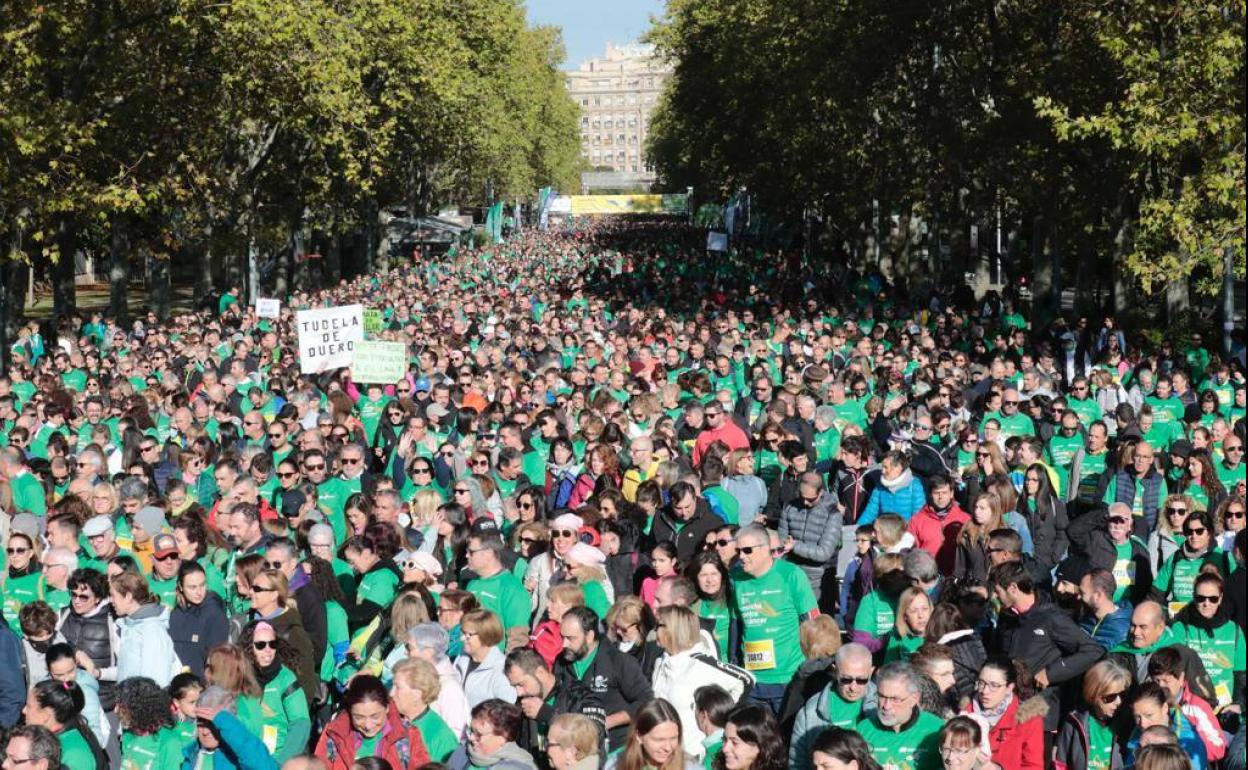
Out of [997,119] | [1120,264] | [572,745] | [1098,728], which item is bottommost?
[1098,728]

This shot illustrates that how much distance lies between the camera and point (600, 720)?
23.8 feet

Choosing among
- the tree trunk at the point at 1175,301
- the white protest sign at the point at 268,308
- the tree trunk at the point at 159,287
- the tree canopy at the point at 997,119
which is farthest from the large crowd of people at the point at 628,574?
the tree trunk at the point at 159,287

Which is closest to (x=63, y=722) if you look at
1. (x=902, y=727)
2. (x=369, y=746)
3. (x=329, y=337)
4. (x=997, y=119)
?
(x=369, y=746)

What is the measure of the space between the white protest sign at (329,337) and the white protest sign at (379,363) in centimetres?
80

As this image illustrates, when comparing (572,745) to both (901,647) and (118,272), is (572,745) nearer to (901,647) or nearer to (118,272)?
(901,647)

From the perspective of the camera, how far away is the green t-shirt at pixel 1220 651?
8078mm

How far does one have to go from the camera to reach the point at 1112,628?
8.12 m

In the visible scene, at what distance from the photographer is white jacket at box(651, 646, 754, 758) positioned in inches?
293

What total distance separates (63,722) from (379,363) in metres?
11.5

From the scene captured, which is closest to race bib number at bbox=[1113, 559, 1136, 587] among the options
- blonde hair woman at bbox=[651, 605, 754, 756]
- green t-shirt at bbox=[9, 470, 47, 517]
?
blonde hair woman at bbox=[651, 605, 754, 756]

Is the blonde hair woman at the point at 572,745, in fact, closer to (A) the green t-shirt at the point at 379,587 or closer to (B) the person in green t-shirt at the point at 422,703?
(B) the person in green t-shirt at the point at 422,703

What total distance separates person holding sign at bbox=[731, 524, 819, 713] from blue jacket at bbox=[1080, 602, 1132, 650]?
138 centimetres

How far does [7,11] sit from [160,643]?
1990 centimetres

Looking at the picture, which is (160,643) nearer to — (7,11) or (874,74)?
(7,11)
